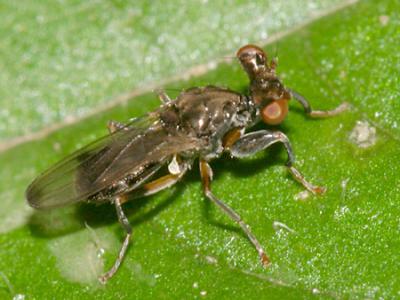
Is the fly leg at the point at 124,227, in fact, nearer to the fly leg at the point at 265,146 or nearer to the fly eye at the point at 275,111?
the fly leg at the point at 265,146

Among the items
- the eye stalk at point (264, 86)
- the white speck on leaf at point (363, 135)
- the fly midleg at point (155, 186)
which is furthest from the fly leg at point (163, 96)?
the white speck on leaf at point (363, 135)

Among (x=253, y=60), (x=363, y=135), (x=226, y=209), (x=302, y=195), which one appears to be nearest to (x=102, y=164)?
(x=226, y=209)

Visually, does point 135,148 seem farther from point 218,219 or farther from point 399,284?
point 399,284

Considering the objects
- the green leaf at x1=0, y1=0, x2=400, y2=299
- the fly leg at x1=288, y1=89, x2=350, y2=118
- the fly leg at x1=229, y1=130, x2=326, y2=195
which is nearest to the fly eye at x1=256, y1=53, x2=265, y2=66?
the fly leg at x1=288, y1=89, x2=350, y2=118

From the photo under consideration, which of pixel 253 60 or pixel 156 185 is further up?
pixel 253 60

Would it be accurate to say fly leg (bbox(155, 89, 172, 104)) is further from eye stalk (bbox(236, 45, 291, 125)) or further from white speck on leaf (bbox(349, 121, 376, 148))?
white speck on leaf (bbox(349, 121, 376, 148))

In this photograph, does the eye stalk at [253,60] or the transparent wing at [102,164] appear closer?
the transparent wing at [102,164]

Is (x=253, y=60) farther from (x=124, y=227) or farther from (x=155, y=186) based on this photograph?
(x=124, y=227)
